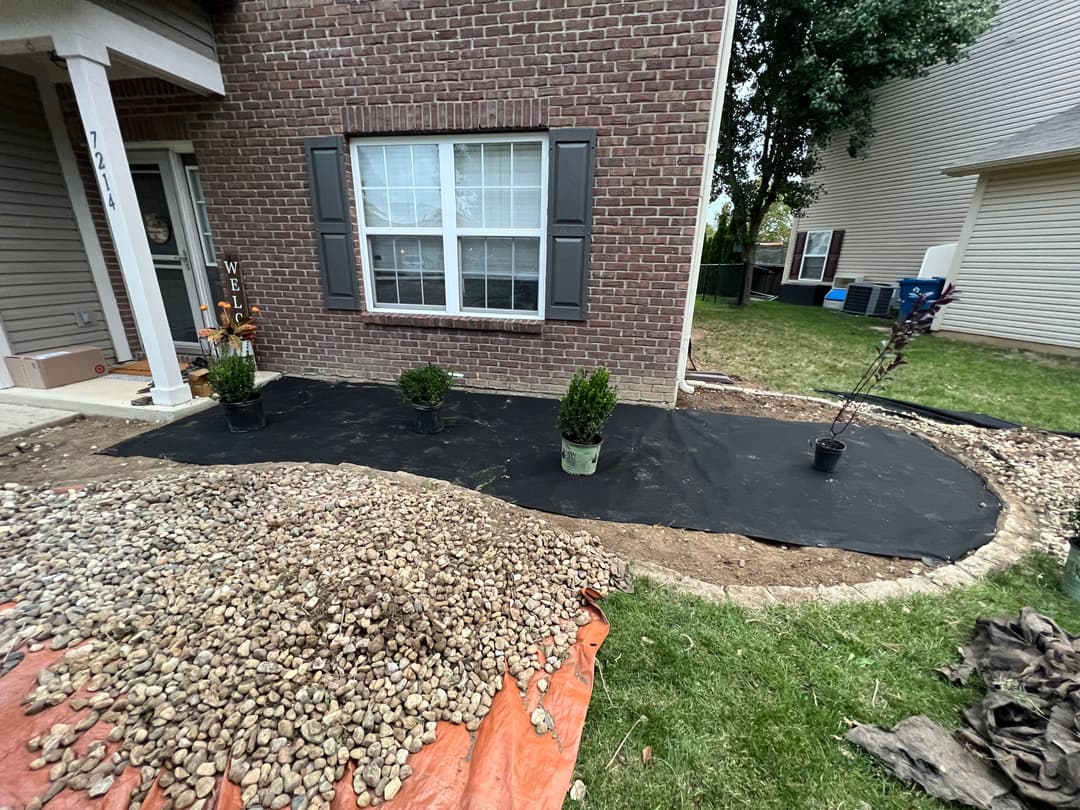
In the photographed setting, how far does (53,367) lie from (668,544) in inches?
219

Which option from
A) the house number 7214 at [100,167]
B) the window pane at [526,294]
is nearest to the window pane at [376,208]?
the window pane at [526,294]

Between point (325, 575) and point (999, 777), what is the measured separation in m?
2.38

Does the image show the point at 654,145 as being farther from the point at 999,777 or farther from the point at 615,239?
the point at 999,777

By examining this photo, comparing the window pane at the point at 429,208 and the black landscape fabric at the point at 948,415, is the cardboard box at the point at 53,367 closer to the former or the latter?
the window pane at the point at 429,208

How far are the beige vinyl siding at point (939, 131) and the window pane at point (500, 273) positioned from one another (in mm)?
10613

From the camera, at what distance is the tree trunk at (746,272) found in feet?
41.4

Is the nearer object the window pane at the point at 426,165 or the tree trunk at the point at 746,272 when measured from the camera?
the window pane at the point at 426,165

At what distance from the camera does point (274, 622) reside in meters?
1.74

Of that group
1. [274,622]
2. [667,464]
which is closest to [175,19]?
[274,622]

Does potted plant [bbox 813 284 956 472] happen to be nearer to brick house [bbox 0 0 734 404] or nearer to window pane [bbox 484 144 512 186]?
brick house [bbox 0 0 734 404]

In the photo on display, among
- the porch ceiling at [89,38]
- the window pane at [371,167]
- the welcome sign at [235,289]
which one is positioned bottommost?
the welcome sign at [235,289]

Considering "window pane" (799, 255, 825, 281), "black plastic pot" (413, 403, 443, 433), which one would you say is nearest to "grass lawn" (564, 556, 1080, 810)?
"black plastic pot" (413, 403, 443, 433)

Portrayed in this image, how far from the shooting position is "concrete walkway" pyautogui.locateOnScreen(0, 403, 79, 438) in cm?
352

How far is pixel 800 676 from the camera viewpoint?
176 centimetres
